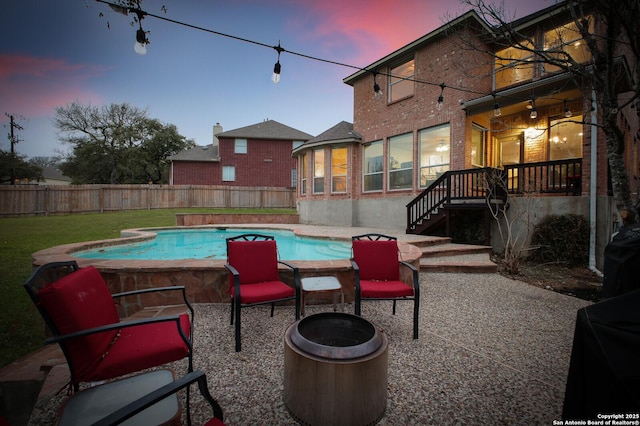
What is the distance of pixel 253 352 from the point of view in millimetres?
2832

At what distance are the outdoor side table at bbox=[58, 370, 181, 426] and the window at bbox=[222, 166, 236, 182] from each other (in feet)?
81.5

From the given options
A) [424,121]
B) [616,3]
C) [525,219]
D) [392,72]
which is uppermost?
[392,72]

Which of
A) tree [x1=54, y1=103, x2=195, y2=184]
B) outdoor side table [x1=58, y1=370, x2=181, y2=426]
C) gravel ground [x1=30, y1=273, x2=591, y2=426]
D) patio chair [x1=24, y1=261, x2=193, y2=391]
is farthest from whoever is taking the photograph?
tree [x1=54, y1=103, x2=195, y2=184]

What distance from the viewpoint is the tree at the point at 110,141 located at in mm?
27969

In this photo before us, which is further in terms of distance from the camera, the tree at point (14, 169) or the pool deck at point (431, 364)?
the tree at point (14, 169)

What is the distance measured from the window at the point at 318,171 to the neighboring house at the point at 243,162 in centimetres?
1106

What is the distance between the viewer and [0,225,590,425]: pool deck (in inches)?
79.9

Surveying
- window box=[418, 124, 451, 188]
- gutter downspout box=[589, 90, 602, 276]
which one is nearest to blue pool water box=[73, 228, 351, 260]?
window box=[418, 124, 451, 188]

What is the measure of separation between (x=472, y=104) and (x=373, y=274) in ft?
27.8

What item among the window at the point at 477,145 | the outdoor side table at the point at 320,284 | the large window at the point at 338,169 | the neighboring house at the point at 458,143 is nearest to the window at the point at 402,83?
the neighboring house at the point at 458,143

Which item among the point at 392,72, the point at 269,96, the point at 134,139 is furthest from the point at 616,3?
the point at 134,139

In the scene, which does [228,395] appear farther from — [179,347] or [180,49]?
[180,49]

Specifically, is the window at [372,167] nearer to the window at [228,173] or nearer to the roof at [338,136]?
the roof at [338,136]

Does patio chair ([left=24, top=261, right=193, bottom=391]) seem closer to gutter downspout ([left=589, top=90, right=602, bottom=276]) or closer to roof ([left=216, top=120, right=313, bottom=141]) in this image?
gutter downspout ([left=589, top=90, right=602, bottom=276])
